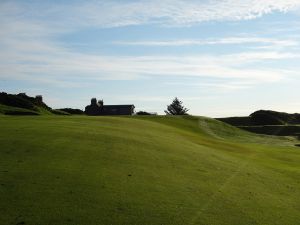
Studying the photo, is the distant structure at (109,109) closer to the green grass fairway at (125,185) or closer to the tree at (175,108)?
the tree at (175,108)

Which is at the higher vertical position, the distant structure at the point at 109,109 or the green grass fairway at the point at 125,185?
the distant structure at the point at 109,109

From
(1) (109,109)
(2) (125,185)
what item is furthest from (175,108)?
(2) (125,185)

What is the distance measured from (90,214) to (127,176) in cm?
569

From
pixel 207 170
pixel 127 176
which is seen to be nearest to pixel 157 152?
pixel 207 170

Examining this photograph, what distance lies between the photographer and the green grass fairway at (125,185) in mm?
16031

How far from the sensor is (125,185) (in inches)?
771

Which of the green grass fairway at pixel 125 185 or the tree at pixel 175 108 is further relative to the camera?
the tree at pixel 175 108

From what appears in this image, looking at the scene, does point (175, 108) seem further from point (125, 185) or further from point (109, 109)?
point (125, 185)

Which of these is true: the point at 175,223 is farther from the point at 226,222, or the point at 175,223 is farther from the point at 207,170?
the point at 207,170

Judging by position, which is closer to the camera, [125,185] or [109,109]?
[125,185]

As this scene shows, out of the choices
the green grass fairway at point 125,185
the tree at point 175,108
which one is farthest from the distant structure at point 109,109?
the green grass fairway at point 125,185

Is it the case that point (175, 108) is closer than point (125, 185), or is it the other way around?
point (125, 185)

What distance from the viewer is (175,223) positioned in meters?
16.0

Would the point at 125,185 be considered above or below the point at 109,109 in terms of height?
below
